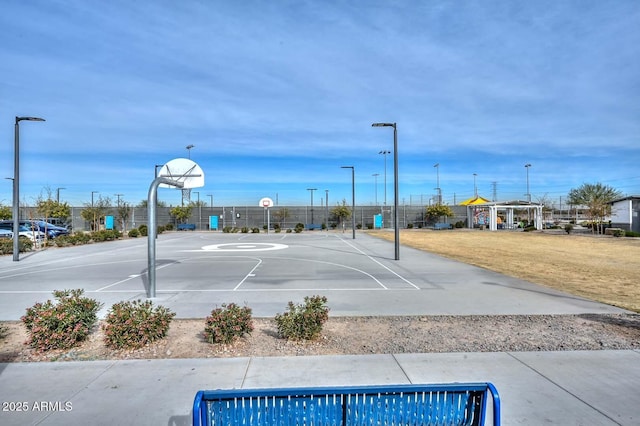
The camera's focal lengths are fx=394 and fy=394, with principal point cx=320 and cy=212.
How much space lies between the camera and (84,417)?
3.97 metres

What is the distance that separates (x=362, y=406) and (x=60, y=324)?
530 cm

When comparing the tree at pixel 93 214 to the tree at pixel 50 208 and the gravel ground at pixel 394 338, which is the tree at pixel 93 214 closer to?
the tree at pixel 50 208

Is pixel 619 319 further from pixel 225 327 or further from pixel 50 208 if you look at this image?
pixel 50 208

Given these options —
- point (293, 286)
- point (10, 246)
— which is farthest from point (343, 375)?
point (10, 246)

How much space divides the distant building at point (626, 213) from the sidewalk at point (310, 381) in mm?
44417

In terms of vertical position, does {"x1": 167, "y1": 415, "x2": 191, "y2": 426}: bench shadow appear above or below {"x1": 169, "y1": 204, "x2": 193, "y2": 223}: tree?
below

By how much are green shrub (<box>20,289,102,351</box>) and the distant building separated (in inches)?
1923

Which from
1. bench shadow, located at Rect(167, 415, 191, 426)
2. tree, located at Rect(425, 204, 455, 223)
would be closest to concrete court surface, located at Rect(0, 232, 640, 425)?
bench shadow, located at Rect(167, 415, 191, 426)

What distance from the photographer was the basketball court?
352 inches

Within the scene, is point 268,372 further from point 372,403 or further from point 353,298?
point 353,298

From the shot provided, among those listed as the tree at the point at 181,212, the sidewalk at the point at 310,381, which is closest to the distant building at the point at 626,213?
the sidewalk at the point at 310,381

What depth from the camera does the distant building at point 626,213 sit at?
40406 millimetres

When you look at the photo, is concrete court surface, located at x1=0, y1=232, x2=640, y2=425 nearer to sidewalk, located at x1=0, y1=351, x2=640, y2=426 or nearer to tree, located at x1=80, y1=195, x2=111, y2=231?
sidewalk, located at x1=0, y1=351, x2=640, y2=426

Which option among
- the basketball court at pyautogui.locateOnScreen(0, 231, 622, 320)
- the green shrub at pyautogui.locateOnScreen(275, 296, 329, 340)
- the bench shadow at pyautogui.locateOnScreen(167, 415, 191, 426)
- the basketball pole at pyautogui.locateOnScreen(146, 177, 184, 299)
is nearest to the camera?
the bench shadow at pyautogui.locateOnScreen(167, 415, 191, 426)
